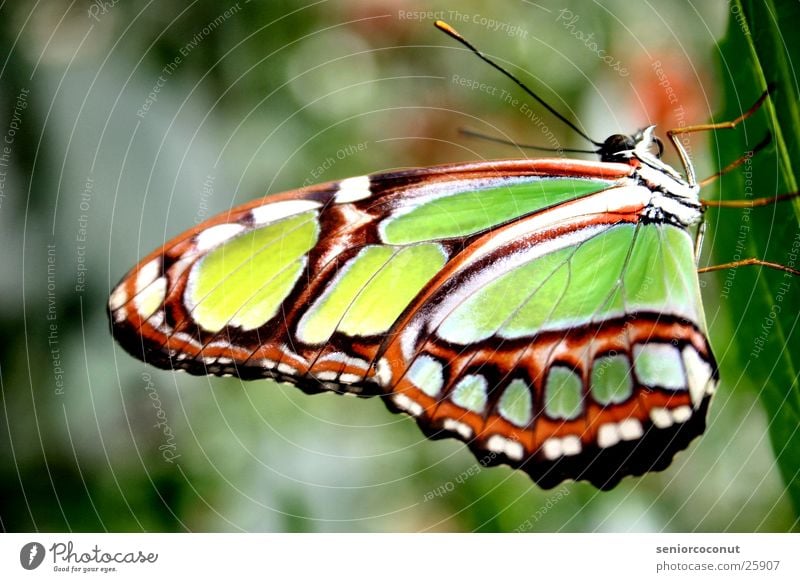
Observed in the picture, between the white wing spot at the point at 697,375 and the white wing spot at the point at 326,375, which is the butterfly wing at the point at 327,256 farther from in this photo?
the white wing spot at the point at 697,375

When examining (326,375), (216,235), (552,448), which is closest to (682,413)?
(552,448)

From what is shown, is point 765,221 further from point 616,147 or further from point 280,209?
point 280,209

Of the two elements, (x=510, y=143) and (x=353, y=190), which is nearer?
(x=353, y=190)

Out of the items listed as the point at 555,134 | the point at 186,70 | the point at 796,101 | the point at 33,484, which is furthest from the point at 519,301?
the point at 33,484

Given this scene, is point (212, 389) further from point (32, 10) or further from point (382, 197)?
point (32, 10)

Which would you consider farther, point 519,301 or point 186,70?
point 186,70

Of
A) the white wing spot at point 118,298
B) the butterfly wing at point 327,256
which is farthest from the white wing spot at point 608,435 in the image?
the white wing spot at point 118,298
